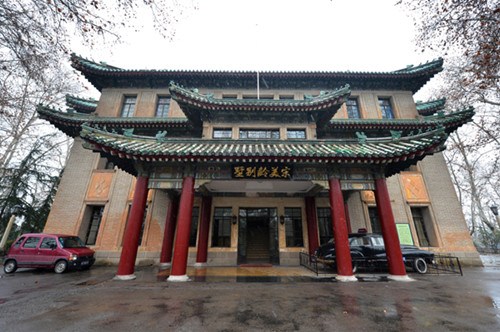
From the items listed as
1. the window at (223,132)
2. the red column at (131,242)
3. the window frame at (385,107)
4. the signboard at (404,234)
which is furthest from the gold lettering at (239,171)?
the window frame at (385,107)

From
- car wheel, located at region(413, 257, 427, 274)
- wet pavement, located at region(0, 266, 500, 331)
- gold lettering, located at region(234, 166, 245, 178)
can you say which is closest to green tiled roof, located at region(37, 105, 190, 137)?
gold lettering, located at region(234, 166, 245, 178)

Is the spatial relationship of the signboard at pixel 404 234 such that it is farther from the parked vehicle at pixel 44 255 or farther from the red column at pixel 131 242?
the parked vehicle at pixel 44 255

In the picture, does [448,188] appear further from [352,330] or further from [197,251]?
[197,251]

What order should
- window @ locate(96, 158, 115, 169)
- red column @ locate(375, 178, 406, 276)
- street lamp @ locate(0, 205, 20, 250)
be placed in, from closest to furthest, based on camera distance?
red column @ locate(375, 178, 406, 276), window @ locate(96, 158, 115, 169), street lamp @ locate(0, 205, 20, 250)

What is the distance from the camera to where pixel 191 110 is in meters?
11.1

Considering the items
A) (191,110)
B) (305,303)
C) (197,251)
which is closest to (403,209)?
(305,303)

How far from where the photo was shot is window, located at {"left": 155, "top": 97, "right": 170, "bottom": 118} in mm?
14812

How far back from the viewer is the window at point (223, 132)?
11.7 metres

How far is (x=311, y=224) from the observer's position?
11.5 meters

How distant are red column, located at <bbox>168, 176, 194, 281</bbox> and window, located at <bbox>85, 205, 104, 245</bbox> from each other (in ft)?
27.0

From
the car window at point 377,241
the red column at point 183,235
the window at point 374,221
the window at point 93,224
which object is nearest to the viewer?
the red column at point 183,235

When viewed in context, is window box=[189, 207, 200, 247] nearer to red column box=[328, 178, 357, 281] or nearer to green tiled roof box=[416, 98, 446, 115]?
red column box=[328, 178, 357, 281]

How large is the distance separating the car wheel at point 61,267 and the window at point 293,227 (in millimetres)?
10769

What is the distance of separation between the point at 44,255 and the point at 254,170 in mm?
10490
